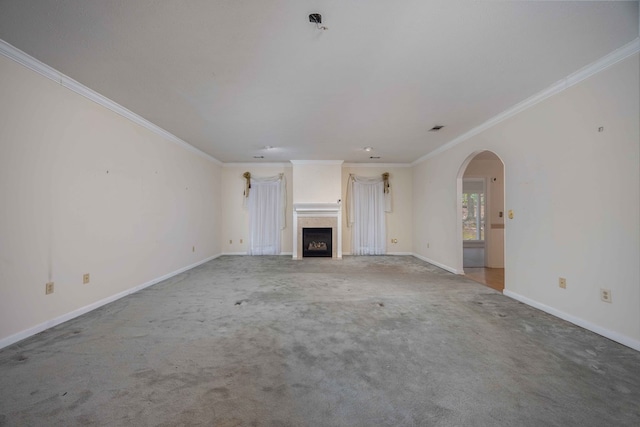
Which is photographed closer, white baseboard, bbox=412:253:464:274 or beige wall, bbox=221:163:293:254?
white baseboard, bbox=412:253:464:274

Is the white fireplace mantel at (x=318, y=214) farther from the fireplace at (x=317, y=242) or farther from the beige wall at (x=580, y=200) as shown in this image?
the beige wall at (x=580, y=200)

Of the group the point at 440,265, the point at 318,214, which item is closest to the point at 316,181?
the point at 318,214

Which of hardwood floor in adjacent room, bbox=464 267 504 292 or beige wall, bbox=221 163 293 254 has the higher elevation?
beige wall, bbox=221 163 293 254

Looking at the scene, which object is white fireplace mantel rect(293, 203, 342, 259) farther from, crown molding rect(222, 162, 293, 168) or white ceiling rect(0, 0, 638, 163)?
white ceiling rect(0, 0, 638, 163)

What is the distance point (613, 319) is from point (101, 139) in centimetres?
535

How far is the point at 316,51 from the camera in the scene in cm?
204

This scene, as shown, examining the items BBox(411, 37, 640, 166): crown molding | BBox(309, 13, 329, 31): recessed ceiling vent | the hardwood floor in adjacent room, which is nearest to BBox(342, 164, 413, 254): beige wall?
the hardwood floor in adjacent room

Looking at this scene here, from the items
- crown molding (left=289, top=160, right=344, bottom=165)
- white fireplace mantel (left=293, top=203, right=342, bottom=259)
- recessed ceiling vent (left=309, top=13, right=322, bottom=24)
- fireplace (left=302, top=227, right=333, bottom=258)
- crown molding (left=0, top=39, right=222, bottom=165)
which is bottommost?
fireplace (left=302, top=227, right=333, bottom=258)

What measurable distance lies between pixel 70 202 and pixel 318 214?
444 cm

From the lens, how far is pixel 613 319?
2145 millimetres

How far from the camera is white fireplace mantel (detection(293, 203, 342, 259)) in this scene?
6145mm

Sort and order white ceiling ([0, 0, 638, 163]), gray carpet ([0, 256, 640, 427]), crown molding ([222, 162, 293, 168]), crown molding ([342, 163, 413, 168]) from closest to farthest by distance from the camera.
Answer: gray carpet ([0, 256, 640, 427]) → white ceiling ([0, 0, 638, 163]) → crown molding ([222, 162, 293, 168]) → crown molding ([342, 163, 413, 168])

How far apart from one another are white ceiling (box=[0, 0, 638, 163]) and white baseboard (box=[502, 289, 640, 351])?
2325mm

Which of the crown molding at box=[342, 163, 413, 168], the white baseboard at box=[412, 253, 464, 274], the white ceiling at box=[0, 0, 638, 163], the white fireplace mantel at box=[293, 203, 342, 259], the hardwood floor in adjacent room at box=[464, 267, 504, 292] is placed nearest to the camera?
the white ceiling at box=[0, 0, 638, 163]
